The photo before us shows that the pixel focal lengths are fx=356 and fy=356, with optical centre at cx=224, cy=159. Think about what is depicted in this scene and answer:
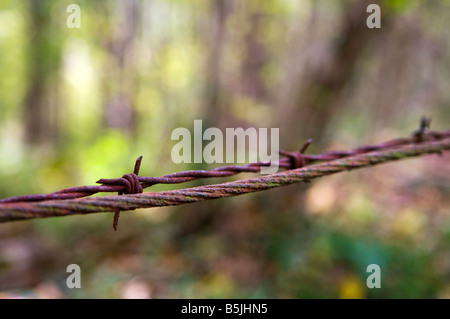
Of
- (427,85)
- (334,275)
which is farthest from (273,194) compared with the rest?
(427,85)

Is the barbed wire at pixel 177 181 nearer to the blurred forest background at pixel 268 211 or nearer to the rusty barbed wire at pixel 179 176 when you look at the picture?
the rusty barbed wire at pixel 179 176

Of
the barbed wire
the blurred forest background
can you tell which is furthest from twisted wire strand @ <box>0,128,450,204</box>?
the blurred forest background

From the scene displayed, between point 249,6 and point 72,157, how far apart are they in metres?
4.35

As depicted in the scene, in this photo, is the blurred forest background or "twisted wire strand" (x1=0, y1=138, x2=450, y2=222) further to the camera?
the blurred forest background

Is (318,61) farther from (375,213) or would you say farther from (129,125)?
(129,125)

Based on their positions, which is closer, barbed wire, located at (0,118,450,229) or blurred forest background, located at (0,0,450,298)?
barbed wire, located at (0,118,450,229)

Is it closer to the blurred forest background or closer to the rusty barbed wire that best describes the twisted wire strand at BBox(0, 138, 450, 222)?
the rusty barbed wire

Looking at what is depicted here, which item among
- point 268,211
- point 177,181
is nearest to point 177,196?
point 177,181

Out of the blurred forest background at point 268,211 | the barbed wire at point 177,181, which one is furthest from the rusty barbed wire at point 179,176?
the blurred forest background at point 268,211

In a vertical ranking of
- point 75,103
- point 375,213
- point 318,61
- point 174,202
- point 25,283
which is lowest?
point 25,283

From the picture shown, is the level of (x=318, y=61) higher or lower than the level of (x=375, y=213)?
higher

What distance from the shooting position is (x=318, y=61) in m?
3.59

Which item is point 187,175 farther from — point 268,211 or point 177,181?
point 268,211
